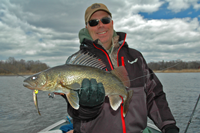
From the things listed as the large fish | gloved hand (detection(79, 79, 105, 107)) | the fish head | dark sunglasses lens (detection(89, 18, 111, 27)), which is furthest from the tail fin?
dark sunglasses lens (detection(89, 18, 111, 27))

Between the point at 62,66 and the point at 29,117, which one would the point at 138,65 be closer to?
the point at 62,66

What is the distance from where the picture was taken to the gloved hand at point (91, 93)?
2137 mm

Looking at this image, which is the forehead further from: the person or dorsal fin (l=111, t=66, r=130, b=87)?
dorsal fin (l=111, t=66, r=130, b=87)

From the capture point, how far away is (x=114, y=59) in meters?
2.96

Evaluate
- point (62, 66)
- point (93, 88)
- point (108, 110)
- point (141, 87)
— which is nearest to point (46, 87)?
point (62, 66)

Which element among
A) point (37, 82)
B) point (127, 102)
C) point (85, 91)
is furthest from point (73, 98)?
point (127, 102)

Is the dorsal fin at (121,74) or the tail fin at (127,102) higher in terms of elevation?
the dorsal fin at (121,74)

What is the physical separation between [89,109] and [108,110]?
375 mm

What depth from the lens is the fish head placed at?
2.17 metres

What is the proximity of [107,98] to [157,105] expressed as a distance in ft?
3.55

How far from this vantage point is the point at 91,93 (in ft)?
7.22

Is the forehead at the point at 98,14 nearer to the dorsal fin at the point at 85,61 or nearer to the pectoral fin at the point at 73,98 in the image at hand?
the dorsal fin at the point at 85,61

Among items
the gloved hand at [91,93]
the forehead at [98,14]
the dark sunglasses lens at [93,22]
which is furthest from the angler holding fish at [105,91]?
the forehead at [98,14]

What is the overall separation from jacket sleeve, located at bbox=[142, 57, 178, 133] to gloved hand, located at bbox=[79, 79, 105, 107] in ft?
3.82
